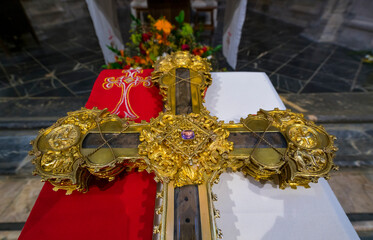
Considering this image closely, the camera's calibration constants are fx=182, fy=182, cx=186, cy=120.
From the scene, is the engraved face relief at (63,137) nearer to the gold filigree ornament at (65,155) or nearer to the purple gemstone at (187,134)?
the gold filigree ornament at (65,155)

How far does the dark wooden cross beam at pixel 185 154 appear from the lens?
111 cm

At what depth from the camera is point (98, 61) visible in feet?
Answer: 16.9

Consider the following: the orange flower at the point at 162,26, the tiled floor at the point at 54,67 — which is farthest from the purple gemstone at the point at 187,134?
the tiled floor at the point at 54,67

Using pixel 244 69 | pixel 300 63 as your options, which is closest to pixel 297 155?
pixel 244 69

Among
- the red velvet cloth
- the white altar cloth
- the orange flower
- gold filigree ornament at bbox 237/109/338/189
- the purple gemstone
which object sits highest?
the orange flower

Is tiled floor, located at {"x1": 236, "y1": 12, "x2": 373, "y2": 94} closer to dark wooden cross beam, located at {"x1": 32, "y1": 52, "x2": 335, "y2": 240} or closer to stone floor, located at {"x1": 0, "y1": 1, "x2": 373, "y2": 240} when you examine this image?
stone floor, located at {"x1": 0, "y1": 1, "x2": 373, "y2": 240}

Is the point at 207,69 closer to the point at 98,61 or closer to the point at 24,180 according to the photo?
the point at 24,180

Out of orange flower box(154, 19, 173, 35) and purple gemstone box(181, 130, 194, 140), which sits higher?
orange flower box(154, 19, 173, 35)

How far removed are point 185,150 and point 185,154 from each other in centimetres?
3

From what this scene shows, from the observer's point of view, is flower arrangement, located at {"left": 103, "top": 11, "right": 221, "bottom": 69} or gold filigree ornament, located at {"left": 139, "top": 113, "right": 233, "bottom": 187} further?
flower arrangement, located at {"left": 103, "top": 11, "right": 221, "bottom": 69}

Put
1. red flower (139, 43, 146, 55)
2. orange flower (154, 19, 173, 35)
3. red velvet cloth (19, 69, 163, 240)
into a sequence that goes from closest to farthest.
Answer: red velvet cloth (19, 69, 163, 240)
orange flower (154, 19, 173, 35)
red flower (139, 43, 146, 55)

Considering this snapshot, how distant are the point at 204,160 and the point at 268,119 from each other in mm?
623

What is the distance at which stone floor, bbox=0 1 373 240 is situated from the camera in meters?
2.26

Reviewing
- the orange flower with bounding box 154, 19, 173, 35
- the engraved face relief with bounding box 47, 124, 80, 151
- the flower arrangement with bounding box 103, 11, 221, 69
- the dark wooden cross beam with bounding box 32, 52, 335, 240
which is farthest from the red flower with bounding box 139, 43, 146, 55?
the engraved face relief with bounding box 47, 124, 80, 151
